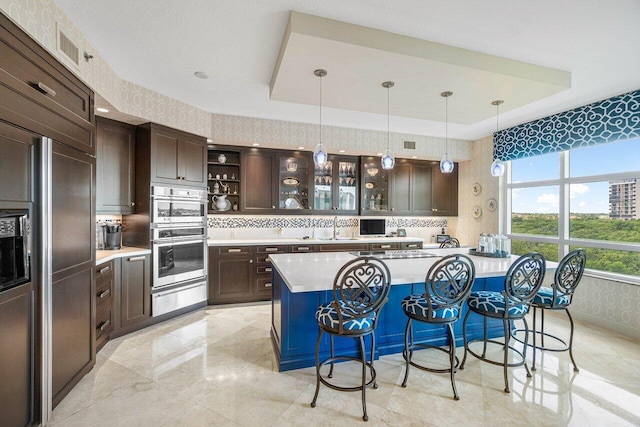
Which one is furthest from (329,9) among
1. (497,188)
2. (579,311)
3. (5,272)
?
(579,311)

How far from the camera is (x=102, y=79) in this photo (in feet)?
8.92

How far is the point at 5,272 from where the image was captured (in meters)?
1.65

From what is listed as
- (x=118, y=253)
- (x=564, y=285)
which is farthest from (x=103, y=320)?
(x=564, y=285)

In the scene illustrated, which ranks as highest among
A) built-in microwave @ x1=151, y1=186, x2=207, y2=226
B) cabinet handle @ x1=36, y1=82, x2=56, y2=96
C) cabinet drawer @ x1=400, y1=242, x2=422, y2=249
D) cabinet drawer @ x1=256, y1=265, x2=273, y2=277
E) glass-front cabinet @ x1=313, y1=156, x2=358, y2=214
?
cabinet handle @ x1=36, y1=82, x2=56, y2=96

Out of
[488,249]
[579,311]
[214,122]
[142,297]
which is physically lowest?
[579,311]

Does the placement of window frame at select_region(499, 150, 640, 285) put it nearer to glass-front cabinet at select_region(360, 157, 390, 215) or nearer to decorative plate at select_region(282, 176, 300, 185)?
glass-front cabinet at select_region(360, 157, 390, 215)

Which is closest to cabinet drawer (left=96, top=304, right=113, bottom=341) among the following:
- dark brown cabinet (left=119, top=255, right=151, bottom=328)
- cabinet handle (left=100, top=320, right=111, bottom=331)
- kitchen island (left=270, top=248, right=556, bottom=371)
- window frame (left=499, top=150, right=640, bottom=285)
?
cabinet handle (left=100, top=320, right=111, bottom=331)

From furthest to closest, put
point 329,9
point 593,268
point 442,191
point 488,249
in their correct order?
point 442,191 → point 593,268 → point 488,249 → point 329,9

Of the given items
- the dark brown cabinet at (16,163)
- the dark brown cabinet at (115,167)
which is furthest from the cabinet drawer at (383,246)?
the dark brown cabinet at (16,163)

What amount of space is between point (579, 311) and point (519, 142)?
257 centimetres

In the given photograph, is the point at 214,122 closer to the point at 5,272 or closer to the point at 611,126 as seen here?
the point at 5,272

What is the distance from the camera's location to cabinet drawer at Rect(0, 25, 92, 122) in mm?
1651

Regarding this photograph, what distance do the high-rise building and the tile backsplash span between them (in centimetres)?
276

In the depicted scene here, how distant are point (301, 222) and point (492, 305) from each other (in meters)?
3.45
